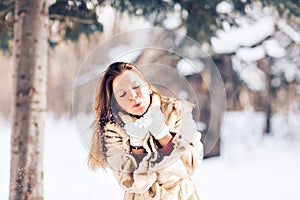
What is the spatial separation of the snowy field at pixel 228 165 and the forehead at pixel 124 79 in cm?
40

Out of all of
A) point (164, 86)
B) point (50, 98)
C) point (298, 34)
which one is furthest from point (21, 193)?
point (298, 34)

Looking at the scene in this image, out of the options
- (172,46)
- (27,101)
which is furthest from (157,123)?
(27,101)

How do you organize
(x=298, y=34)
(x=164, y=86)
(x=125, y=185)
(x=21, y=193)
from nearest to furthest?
(x=125, y=185) < (x=164, y=86) < (x=21, y=193) < (x=298, y=34)

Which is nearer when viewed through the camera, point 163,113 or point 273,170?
point 163,113

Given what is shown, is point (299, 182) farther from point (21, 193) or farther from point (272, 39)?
point (21, 193)

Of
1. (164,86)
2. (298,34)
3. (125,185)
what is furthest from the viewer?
(298,34)

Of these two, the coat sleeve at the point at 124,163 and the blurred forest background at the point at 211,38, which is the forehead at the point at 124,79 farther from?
the blurred forest background at the point at 211,38

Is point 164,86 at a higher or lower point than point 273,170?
higher

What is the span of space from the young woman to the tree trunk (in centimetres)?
34

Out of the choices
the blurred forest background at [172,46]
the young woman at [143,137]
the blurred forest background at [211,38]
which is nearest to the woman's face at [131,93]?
the young woman at [143,137]

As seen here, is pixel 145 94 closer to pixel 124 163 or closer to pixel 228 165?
pixel 124 163

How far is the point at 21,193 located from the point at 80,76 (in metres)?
0.39

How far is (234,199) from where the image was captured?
1.21m

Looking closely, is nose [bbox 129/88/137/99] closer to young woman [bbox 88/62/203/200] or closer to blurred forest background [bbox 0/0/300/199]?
young woman [bbox 88/62/203/200]
